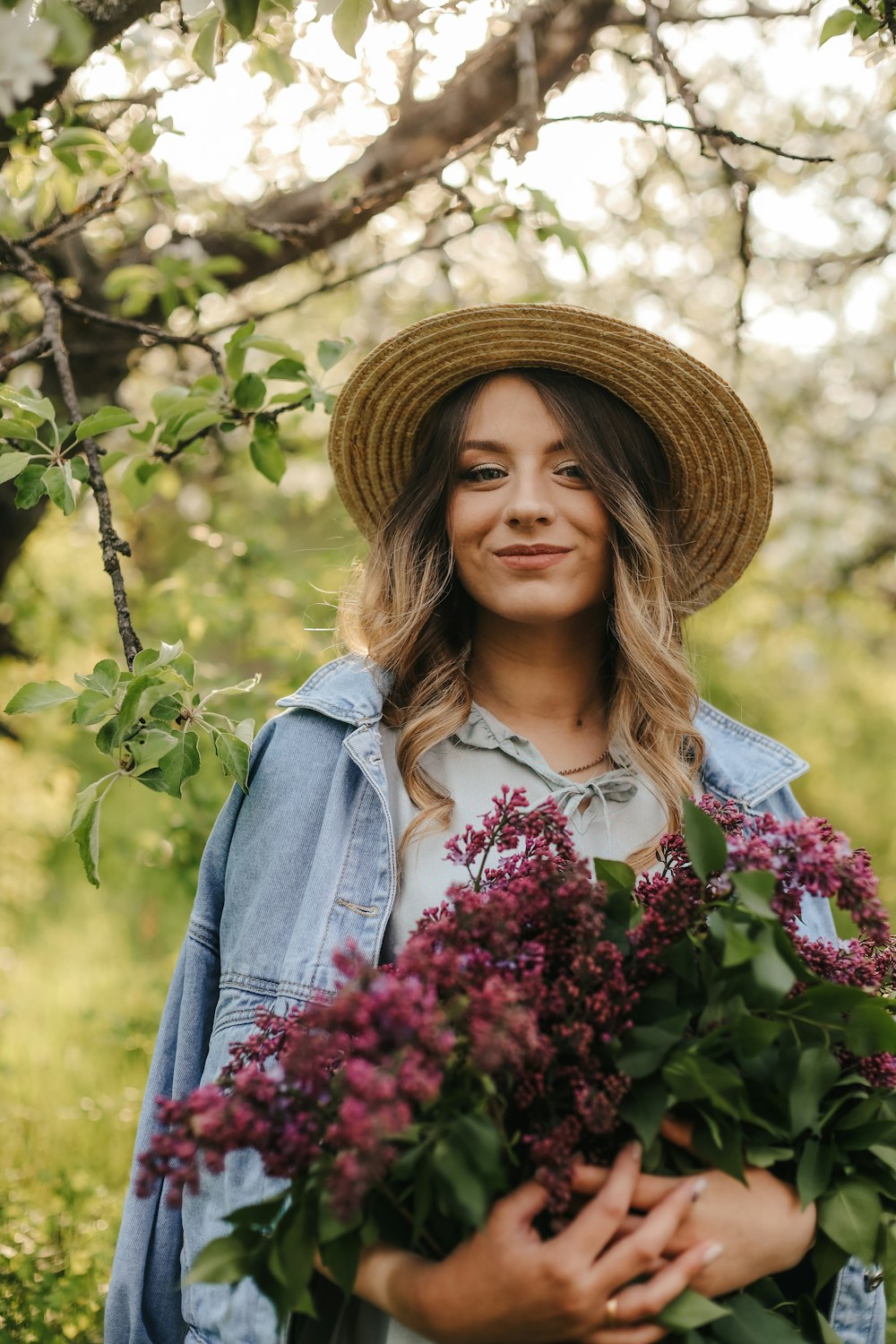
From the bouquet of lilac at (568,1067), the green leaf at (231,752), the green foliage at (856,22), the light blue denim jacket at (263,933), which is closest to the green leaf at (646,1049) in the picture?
the bouquet of lilac at (568,1067)

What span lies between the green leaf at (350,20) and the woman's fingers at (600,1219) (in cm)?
145

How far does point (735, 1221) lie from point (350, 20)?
1.58m

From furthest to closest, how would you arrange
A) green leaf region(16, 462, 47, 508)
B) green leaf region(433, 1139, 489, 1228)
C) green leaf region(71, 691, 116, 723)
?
green leaf region(16, 462, 47, 508), green leaf region(71, 691, 116, 723), green leaf region(433, 1139, 489, 1228)

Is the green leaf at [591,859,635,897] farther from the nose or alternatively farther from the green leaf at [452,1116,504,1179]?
the nose

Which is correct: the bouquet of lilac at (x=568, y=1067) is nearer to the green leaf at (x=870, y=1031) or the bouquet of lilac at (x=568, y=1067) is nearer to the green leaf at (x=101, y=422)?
the green leaf at (x=870, y=1031)

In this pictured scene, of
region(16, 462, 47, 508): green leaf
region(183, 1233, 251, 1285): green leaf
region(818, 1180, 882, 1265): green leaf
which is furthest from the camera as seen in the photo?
region(16, 462, 47, 508): green leaf

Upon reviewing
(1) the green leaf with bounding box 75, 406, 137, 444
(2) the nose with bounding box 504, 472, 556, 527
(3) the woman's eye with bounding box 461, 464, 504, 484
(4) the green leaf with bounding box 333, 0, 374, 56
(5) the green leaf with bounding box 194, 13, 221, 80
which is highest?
(5) the green leaf with bounding box 194, 13, 221, 80

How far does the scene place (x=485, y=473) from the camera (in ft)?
6.91

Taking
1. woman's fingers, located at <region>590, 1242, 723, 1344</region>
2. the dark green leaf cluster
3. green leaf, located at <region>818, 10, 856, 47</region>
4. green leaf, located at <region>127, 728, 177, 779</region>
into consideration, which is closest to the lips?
the dark green leaf cluster

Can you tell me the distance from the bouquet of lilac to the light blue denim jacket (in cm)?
46

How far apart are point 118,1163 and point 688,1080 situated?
261 centimetres

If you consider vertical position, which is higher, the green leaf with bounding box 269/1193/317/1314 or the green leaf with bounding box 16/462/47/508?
the green leaf with bounding box 16/462/47/508

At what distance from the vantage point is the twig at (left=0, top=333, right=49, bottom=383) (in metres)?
1.89

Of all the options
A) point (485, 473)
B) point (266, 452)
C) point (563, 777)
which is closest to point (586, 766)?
point (563, 777)
